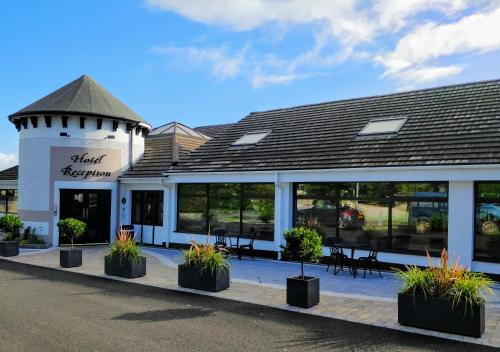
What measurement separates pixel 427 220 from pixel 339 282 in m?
3.17

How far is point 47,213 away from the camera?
1844 cm

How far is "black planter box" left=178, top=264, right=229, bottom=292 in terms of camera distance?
9.88 m

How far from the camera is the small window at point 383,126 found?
47.4 ft

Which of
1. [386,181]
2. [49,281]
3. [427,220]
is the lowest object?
[49,281]

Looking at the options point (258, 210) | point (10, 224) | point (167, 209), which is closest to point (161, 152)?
point (167, 209)

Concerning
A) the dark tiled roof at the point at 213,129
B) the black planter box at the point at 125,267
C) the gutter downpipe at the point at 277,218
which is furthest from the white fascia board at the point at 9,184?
the gutter downpipe at the point at 277,218

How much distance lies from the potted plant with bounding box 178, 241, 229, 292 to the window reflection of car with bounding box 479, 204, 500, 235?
21.2ft

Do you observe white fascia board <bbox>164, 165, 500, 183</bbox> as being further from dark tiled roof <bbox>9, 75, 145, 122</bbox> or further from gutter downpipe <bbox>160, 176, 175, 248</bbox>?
dark tiled roof <bbox>9, 75, 145, 122</bbox>

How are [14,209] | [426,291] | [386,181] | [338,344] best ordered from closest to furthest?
1. [338,344]
2. [426,291]
3. [386,181]
4. [14,209]

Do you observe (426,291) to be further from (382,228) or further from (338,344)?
(382,228)

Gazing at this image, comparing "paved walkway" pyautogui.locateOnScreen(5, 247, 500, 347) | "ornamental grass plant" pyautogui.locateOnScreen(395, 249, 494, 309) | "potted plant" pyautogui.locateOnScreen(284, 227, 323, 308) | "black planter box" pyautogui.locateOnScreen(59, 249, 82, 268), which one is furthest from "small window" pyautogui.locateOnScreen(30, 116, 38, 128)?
"ornamental grass plant" pyautogui.locateOnScreen(395, 249, 494, 309)

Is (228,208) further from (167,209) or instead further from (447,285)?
(447,285)

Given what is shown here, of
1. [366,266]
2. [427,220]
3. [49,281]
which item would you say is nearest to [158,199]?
[49,281]

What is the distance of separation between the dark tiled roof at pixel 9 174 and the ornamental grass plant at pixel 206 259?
59.9 ft
